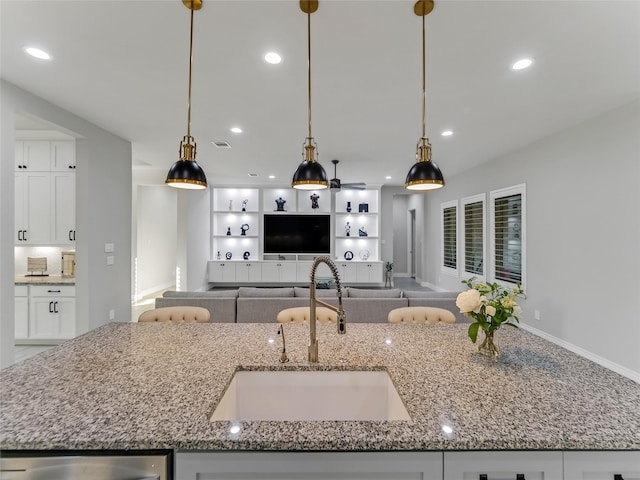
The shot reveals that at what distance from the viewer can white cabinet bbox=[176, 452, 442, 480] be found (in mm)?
884

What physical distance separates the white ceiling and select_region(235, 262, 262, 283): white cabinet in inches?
169

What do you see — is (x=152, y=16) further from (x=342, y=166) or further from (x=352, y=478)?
(x=342, y=166)

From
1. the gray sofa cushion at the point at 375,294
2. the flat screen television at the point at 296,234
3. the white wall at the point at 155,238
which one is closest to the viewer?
the gray sofa cushion at the point at 375,294

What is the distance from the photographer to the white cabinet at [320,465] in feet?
2.90

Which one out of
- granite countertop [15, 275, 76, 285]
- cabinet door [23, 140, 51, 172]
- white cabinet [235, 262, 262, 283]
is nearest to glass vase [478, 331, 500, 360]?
granite countertop [15, 275, 76, 285]

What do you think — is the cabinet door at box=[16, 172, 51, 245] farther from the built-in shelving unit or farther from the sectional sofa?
the built-in shelving unit

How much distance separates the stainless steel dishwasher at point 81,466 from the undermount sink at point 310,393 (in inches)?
18.6

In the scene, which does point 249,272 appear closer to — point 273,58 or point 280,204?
point 280,204

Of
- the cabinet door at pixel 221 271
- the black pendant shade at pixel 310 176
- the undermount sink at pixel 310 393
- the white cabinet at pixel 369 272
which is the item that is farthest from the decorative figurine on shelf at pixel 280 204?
the undermount sink at pixel 310 393

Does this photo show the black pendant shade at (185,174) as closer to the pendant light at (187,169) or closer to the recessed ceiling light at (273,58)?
the pendant light at (187,169)

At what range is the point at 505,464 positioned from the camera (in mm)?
891

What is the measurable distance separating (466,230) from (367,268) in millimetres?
2560

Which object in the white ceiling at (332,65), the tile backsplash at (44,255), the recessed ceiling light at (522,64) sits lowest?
the tile backsplash at (44,255)

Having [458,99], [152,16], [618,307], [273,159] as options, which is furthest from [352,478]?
[273,159]
